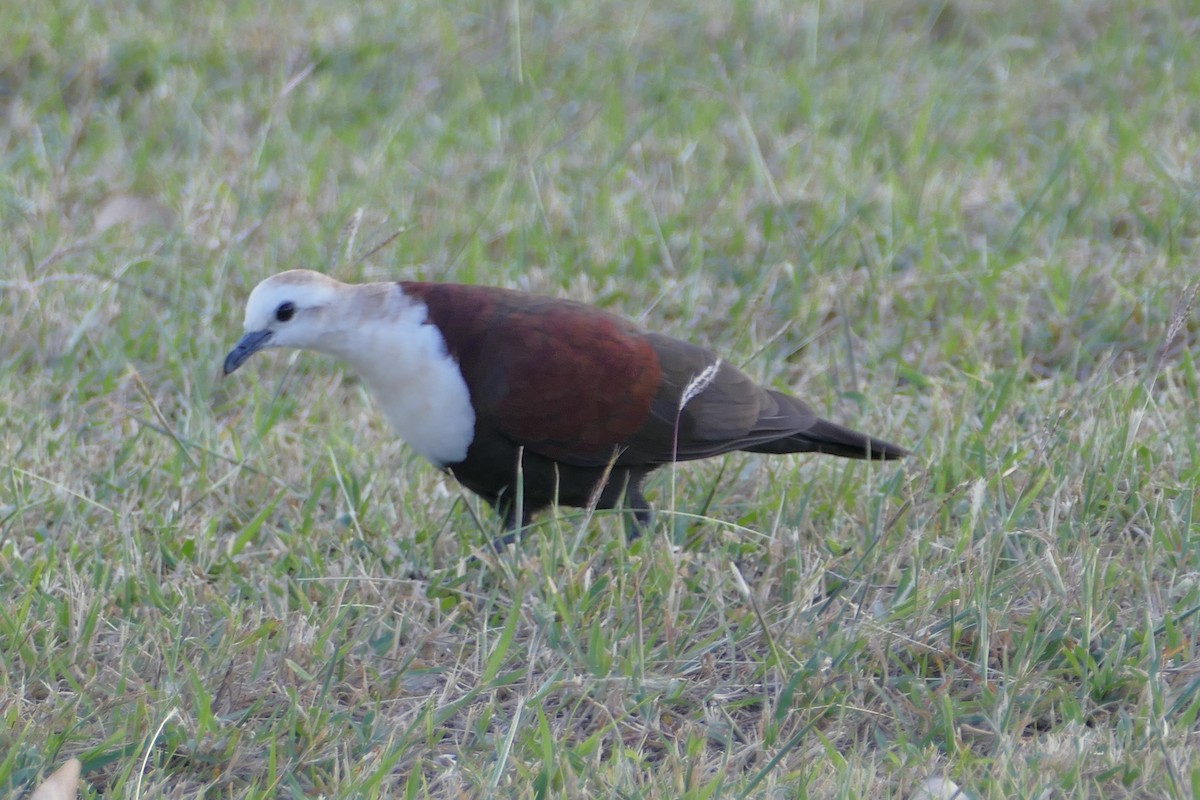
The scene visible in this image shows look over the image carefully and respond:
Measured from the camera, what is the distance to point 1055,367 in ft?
12.7

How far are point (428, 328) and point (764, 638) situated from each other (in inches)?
35.8

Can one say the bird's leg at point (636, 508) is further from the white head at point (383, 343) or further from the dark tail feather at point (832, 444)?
the white head at point (383, 343)

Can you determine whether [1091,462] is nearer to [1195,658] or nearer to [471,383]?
[1195,658]

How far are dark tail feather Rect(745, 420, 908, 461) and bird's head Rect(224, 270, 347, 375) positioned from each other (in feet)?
3.04

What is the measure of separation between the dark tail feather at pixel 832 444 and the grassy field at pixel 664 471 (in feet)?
0.31

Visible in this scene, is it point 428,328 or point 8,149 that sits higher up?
point 428,328

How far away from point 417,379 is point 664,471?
73cm

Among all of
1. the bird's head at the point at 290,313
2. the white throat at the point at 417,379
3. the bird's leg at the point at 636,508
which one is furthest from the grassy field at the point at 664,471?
the bird's head at the point at 290,313

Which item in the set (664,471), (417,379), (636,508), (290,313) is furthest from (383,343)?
(664,471)

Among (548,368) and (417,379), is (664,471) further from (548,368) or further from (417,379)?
(417,379)

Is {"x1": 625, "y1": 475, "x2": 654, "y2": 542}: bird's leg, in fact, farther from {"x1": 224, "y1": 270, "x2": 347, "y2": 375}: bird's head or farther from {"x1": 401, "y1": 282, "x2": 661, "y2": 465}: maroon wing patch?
{"x1": 224, "y1": 270, "x2": 347, "y2": 375}: bird's head

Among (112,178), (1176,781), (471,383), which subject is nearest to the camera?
(1176,781)

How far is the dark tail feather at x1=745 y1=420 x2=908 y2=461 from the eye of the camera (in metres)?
3.15

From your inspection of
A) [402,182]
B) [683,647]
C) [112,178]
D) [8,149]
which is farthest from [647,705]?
[8,149]
